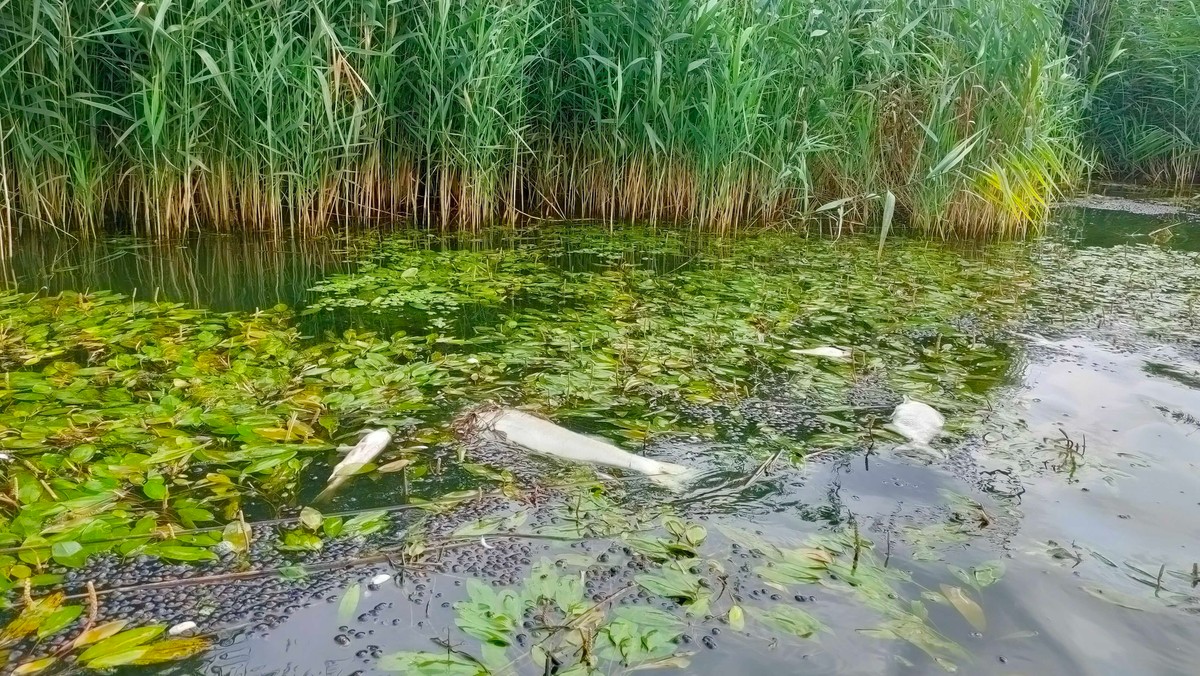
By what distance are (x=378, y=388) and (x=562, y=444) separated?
64cm

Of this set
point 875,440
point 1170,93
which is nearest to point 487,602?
point 875,440

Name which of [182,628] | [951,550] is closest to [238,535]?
[182,628]

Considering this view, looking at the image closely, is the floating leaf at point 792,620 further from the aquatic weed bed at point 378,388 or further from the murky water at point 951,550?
the aquatic weed bed at point 378,388

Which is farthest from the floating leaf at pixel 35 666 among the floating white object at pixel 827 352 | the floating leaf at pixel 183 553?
the floating white object at pixel 827 352

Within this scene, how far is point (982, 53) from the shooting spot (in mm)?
4281

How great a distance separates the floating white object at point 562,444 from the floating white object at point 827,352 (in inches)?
39.5

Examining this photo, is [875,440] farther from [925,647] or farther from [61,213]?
[61,213]

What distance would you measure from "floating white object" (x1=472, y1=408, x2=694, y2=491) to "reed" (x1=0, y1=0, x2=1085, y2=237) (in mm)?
2364

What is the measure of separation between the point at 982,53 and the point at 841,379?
9.13ft

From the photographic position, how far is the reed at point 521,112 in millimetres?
3830

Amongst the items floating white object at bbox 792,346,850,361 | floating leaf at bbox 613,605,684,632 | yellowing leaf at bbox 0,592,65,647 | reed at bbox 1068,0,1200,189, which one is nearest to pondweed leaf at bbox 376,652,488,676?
floating leaf at bbox 613,605,684,632

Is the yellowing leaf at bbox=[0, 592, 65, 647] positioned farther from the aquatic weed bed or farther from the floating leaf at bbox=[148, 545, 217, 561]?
the floating leaf at bbox=[148, 545, 217, 561]

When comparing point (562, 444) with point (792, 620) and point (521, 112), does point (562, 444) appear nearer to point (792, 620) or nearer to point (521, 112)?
point (792, 620)

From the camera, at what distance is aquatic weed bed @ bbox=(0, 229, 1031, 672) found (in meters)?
1.46
